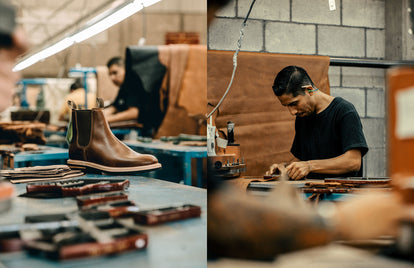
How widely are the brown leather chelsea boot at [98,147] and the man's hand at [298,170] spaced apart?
856 mm

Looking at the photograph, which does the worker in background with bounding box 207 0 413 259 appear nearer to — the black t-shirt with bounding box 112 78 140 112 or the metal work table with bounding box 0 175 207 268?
the metal work table with bounding box 0 175 207 268

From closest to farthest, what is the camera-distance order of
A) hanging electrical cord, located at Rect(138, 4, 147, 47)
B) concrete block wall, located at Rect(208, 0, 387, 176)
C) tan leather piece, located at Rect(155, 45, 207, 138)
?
hanging electrical cord, located at Rect(138, 4, 147, 47), tan leather piece, located at Rect(155, 45, 207, 138), concrete block wall, located at Rect(208, 0, 387, 176)

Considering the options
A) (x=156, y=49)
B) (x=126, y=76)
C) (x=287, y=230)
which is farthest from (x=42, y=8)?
(x=287, y=230)

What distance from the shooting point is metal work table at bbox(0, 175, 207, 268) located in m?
0.38

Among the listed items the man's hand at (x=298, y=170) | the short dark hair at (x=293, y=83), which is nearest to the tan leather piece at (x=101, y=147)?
the man's hand at (x=298, y=170)

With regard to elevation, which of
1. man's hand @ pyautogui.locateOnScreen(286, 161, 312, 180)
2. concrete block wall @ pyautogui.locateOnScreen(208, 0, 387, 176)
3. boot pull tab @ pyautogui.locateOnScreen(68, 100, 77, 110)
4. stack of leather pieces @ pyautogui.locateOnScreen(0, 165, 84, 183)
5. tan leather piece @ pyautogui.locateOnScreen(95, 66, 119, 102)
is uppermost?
concrete block wall @ pyautogui.locateOnScreen(208, 0, 387, 176)

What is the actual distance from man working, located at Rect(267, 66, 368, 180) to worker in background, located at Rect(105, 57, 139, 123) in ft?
2.73

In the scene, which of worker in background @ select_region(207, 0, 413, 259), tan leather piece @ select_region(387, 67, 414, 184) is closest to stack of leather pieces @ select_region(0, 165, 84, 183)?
worker in background @ select_region(207, 0, 413, 259)

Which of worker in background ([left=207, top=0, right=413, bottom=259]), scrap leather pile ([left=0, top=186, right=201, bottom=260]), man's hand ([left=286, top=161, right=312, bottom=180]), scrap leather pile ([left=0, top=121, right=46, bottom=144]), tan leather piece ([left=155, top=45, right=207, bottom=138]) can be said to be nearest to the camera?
scrap leather pile ([left=0, top=186, right=201, bottom=260])

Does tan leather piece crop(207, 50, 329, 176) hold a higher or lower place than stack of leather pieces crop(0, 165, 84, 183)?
higher

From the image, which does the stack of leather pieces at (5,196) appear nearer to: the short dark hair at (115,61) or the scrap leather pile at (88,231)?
the scrap leather pile at (88,231)

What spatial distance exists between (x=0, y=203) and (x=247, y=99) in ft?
5.37

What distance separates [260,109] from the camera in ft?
6.59

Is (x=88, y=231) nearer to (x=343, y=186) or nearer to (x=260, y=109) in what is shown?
(x=343, y=186)
